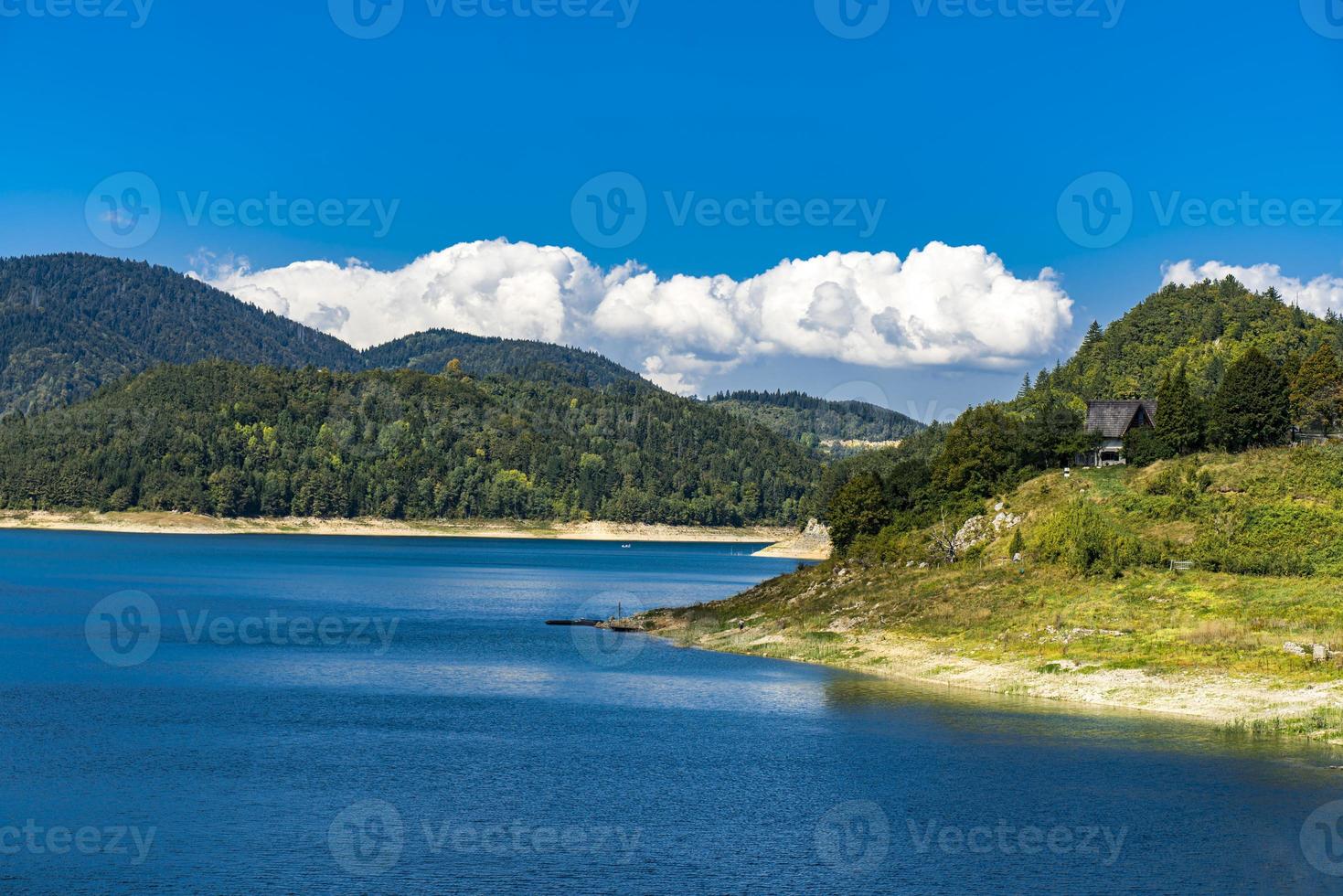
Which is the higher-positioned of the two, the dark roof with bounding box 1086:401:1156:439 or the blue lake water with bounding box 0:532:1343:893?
the dark roof with bounding box 1086:401:1156:439

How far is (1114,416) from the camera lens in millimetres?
110438

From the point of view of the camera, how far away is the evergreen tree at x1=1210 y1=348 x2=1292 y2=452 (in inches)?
3629

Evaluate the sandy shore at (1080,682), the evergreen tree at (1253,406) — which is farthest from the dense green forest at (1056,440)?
the sandy shore at (1080,682)

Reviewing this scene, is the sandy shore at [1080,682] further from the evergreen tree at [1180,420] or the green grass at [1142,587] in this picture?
the evergreen tree at [1180,420]

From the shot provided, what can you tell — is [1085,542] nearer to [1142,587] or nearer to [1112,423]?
[1142,587]

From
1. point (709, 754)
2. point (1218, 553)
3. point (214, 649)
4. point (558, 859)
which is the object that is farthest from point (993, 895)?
point (214, 649)

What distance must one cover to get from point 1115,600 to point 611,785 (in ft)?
135

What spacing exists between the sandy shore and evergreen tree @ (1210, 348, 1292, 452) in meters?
33.7

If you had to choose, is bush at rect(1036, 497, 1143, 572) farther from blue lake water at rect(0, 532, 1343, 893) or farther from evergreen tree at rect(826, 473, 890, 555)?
evergreen tree at rect(826, 473, 890, 555)

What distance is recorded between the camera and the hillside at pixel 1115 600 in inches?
2473

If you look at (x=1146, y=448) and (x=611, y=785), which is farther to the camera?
(x=1146, y=448)

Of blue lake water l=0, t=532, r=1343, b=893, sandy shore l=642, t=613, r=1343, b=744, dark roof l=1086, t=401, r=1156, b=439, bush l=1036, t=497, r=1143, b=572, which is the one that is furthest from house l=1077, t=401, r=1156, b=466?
blue lake water l=0, t=532, r=1343, b=893

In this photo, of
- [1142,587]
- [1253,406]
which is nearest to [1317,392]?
[1253,406]

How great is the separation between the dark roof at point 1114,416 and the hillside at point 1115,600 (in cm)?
1279
